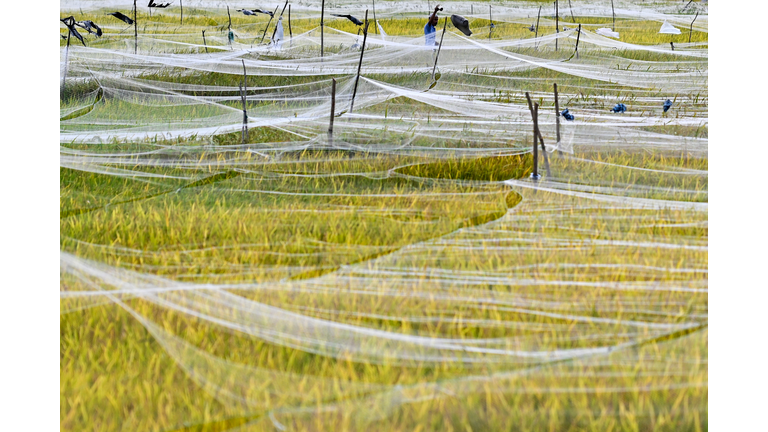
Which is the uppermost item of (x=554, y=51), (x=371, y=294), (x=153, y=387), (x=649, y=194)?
(x=554, y=51)

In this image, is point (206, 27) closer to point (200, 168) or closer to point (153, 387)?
point (200, 168)

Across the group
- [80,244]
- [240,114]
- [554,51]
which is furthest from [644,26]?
[80,244]

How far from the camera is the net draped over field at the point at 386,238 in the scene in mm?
1398

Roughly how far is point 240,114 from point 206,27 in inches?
124

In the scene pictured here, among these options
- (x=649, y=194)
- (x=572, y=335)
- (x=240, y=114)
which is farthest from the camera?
(x=240, y=114)

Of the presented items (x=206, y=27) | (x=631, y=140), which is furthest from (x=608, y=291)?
(x=206, y=27)

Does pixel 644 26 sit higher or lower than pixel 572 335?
higher

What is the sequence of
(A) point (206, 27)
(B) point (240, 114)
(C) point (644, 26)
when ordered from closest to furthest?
(B) point (240, 114) → (A) point (206, 27) → (C) point (644, 26)

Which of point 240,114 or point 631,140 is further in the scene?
point 240,114

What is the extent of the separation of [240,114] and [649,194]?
2.37 m

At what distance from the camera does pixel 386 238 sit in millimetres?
2113

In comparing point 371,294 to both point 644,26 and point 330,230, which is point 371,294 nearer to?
point 330,230

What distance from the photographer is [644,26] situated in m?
7.04

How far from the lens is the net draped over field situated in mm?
1398
